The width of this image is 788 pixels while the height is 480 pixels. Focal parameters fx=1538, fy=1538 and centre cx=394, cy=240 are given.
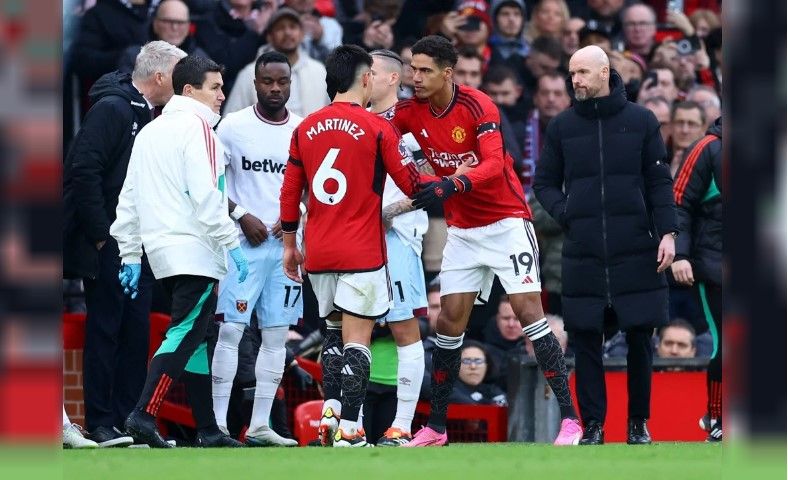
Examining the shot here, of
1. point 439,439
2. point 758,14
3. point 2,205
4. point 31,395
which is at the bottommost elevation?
point 439,439

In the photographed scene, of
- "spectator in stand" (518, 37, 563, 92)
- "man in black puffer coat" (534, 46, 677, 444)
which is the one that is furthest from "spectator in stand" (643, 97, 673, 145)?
"man in black puffer coat" (534, 46, 677, 444)

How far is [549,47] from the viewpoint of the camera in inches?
520

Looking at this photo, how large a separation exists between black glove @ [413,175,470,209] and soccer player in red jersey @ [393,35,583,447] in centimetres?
35

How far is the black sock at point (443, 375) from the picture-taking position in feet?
28.2

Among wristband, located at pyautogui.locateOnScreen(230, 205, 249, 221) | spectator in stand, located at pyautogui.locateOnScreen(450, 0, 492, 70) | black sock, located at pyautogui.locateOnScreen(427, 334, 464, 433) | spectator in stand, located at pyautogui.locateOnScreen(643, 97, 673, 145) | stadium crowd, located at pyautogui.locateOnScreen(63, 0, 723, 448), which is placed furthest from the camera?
spectator in stand, located at pyautogui.locateOnScreen(450, 0, 492, 70)

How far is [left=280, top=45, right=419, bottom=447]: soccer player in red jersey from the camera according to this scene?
25.5 ft

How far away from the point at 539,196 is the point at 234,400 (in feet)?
8.25

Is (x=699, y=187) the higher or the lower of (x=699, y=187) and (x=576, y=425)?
the higher

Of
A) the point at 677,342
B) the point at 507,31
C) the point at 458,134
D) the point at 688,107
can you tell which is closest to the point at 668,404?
the point at 677,342

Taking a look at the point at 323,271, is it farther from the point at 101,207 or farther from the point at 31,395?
the point at 31,395

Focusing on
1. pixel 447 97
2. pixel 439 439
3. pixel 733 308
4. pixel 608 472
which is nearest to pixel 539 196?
pixel 447 97

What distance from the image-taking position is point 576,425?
841cm

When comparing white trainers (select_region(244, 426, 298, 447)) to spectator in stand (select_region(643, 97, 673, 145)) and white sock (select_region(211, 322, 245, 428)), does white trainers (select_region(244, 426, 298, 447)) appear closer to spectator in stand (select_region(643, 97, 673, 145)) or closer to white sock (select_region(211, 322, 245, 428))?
white sock (select_region(211, 322, 245, 428))

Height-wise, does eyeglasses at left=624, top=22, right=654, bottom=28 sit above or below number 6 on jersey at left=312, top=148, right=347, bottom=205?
above
